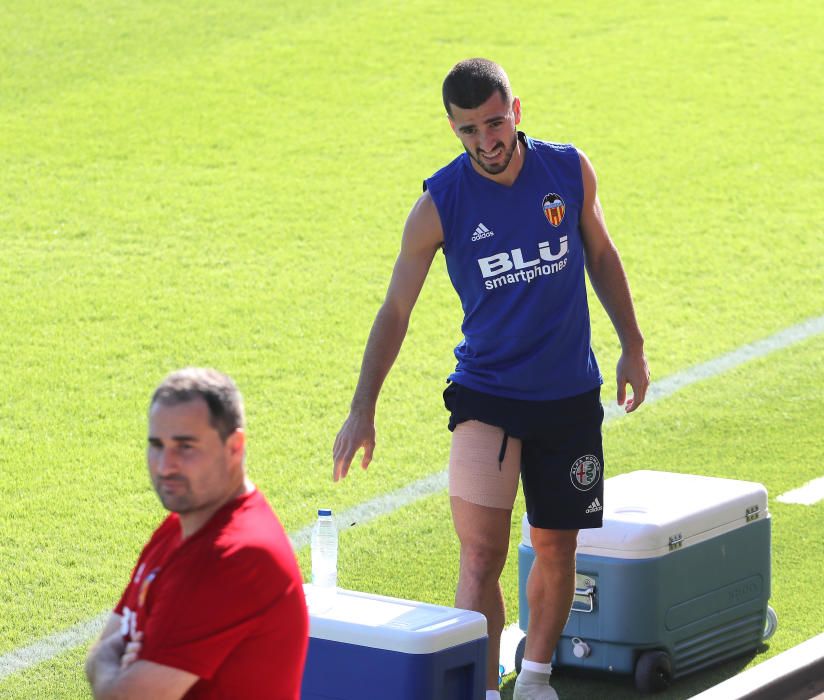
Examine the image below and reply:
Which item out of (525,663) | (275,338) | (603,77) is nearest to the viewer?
(525,663)

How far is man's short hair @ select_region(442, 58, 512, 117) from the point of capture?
15.1 feet

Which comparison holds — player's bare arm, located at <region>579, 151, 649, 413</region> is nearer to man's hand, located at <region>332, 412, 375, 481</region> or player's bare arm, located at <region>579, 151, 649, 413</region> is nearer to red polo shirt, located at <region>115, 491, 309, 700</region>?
man's hand, located at <region>332, 412, 375, 481</region>

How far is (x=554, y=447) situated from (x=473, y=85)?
3.66 ft

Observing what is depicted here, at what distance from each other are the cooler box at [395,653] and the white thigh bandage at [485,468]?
52cm

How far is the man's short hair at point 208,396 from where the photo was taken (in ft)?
10.5

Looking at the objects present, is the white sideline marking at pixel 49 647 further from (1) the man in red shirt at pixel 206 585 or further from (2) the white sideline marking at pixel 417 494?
(1) the man in red shirt at pixel 206 585

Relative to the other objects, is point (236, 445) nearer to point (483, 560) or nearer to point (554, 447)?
point (483, 560)

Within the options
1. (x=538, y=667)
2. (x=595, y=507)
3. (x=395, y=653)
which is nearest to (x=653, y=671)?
(x=538, y=667)

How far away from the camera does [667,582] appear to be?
5227 millimetres

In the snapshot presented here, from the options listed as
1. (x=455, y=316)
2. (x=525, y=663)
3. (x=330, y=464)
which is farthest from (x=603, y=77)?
(x=525, y=663)

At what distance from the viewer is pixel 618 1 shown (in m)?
17.9

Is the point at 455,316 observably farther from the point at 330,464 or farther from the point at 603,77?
the point at 603,77

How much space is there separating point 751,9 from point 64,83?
7915 millimetres

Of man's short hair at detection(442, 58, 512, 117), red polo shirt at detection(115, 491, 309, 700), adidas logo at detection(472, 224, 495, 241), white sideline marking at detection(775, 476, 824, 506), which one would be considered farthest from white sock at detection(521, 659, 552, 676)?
white sideline marking at detection(775, 476, 824, 506)
